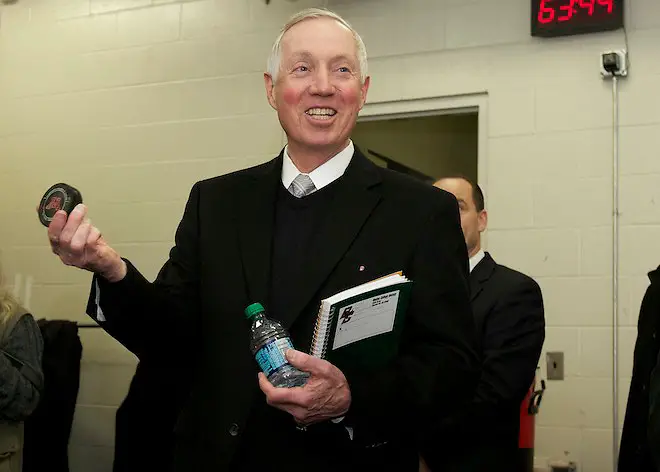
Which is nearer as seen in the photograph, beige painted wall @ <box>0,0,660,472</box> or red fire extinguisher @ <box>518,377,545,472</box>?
red fire extinguisher @ <box>518,377,545,472</box>

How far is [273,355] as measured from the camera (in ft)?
4.45

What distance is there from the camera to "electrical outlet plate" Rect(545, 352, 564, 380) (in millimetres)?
3469

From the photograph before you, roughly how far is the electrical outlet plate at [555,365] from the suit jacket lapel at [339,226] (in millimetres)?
2082

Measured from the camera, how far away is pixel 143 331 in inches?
59.9

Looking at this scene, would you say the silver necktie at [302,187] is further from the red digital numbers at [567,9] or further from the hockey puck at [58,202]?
Result: the red digital numbers at [567,9]

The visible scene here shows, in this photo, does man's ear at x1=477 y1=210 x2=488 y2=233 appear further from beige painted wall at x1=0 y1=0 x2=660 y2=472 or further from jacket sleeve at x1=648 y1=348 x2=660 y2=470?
jacket sleeve at x1=648 y1=348 x2=660 y2=470

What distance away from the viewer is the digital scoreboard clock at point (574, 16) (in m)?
3.49

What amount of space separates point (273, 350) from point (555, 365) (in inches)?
93.5

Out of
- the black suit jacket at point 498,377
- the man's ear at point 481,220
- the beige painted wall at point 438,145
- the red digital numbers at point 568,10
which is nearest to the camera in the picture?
the black suit jacket at point 498,377

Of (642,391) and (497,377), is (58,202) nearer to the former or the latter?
(497,377)

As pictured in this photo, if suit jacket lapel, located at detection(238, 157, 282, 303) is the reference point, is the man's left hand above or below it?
below

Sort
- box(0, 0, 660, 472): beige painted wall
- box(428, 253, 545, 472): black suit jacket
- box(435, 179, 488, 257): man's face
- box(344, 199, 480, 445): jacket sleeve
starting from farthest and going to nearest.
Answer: box(0, 0, 660, 472): beige painted wall < box(435, 179, 488, 257): man's face < box(428, 253, 545, 472): black suit jacket < box(344, 199, 480, 445): jacket sleeve

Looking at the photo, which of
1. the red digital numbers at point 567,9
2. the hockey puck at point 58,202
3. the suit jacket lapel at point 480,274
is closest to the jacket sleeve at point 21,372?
the suit jacket lapel at point 480,274

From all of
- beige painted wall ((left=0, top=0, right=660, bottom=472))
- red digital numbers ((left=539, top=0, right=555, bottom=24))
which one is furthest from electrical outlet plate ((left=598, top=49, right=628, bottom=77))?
red digital numbers ((left=539, top=0, right=555, bottom=24))
